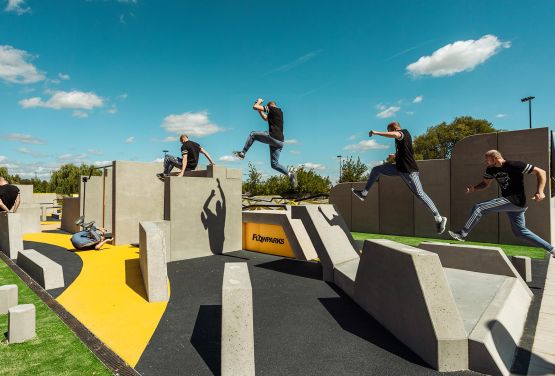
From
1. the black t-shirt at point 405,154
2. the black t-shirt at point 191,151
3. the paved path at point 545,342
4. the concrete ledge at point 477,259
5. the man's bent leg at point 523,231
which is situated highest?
the black t-shirt at point 191,151

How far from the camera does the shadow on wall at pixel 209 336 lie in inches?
144

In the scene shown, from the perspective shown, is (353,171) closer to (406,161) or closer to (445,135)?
(445,135)

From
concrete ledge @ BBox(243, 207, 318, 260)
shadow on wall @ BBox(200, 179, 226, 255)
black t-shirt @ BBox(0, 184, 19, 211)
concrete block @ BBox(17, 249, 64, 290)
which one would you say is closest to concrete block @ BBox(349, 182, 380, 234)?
concrete ledge @ BBox(243, 207, 318, 260)

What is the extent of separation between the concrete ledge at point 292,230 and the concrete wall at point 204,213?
101cm

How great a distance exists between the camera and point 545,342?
3.96 metres

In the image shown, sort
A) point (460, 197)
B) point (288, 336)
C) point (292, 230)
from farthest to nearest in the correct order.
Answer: point (460, 197)
point (292, 230)
point (288, 336)

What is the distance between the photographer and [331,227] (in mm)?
7855

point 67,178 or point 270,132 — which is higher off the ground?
point 67,178

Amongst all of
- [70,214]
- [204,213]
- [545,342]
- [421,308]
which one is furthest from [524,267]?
[70,214]

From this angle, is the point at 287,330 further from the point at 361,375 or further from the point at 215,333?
the point at 361,375

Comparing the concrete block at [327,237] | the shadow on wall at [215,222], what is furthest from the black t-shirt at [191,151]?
the concrete block at [327,237]

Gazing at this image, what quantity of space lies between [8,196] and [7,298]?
809 cm

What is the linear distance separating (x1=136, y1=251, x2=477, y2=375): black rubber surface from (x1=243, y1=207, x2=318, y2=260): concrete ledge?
1.99 m

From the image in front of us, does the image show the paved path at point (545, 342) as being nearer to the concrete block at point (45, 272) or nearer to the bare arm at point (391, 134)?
the bare arm at point (391, 134)
